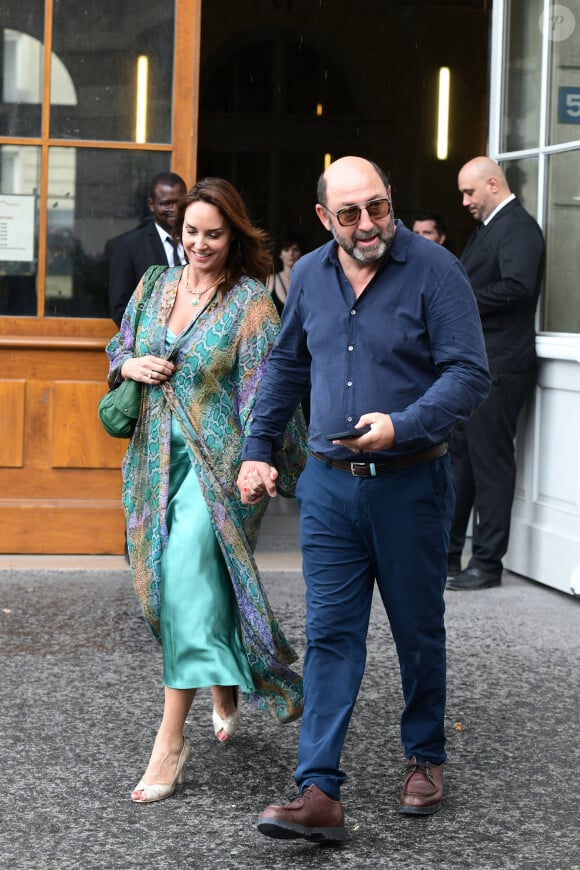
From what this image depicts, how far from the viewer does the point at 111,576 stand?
7.27 m

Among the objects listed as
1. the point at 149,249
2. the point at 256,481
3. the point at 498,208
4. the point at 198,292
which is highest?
the point at 498,208

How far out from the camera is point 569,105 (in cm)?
738

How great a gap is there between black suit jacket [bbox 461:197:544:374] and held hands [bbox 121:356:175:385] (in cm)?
311

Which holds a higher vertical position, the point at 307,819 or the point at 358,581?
the point at 358,581

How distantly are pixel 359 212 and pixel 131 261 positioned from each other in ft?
12.2

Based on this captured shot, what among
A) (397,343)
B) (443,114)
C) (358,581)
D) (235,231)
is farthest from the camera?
(443,114)

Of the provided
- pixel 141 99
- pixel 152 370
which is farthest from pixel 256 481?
pixel 141 99

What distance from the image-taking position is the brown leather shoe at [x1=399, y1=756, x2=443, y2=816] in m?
4.07

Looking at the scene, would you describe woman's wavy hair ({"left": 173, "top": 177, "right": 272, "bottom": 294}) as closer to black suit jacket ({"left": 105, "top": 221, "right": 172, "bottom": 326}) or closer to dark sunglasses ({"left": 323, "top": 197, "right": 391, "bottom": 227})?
dark sunglasses ({"left": 323, "top": 197, "right": 391, "bottom": 227})

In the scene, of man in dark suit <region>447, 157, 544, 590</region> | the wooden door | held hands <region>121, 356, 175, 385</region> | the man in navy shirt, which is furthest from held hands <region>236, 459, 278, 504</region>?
the wooden door

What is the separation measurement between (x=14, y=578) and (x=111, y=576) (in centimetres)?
48

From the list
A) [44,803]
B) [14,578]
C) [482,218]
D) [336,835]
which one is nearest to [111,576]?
[14,578]

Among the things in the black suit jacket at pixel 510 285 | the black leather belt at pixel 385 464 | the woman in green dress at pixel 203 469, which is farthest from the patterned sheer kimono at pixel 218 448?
the black suit jacket at pixel 510 285

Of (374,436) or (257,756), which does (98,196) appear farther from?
(374,436)
